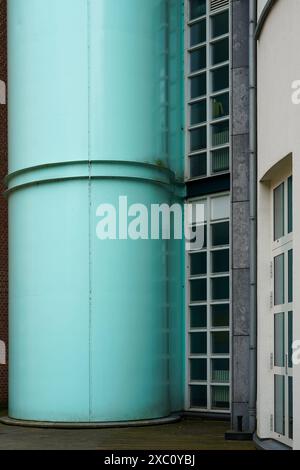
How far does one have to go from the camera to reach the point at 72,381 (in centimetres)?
1520

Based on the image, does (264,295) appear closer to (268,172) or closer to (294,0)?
(268,172)

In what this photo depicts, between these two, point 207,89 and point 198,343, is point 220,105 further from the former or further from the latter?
point 198,343

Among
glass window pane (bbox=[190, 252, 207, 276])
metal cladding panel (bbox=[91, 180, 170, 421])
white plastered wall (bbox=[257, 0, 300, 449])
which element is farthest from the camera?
glass window pane (bbox=[190, 252, 207, 276])

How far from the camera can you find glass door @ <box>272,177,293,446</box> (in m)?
10.6

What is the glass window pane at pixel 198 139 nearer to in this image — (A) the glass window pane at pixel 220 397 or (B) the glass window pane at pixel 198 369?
(B) the glass window pane at pixel 198 369

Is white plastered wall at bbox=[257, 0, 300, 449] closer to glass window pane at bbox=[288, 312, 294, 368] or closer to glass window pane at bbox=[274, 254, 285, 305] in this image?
glass window pane at bbox=[274, 254, 285, 305]

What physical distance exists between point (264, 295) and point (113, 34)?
6220mm

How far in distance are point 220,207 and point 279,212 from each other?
5.37 meters

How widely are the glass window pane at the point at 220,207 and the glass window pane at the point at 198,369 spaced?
268cm

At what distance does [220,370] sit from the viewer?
16.5 meters

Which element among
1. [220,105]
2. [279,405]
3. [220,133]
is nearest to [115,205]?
[220,133]

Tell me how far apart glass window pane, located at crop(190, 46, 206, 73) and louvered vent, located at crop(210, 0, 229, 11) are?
755 mm

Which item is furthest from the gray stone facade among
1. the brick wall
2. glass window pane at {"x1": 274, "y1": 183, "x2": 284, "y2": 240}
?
the brick wall
